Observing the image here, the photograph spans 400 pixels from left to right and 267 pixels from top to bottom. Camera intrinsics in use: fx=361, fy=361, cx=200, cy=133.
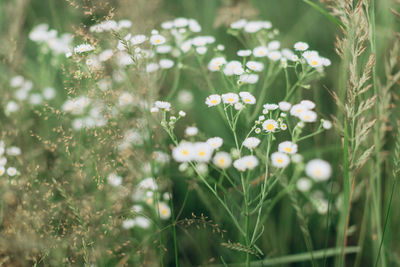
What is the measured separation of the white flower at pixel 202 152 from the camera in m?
1.04

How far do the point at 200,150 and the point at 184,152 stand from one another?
0.05 metres

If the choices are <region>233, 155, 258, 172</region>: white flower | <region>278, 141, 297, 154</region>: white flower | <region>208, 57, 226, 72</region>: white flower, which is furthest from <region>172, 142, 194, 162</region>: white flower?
<region>208, 57, 226, 72</region>: white flower

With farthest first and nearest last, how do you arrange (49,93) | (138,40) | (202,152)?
(49,93) → (138,40) → (202,152)

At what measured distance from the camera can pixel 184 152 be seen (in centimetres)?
104

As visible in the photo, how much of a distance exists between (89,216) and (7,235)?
36cm

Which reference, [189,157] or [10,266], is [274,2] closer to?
[189,157]

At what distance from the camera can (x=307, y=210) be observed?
167 centimetres

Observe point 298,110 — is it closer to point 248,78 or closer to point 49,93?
point 248,78

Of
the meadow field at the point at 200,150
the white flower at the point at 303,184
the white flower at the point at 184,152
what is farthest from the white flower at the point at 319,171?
the white flower at the point at 303,184

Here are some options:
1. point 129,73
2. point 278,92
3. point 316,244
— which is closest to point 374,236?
point 316,244

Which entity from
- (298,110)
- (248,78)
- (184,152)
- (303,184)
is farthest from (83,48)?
(303,184)

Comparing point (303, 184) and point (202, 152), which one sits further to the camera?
point (303, 184)

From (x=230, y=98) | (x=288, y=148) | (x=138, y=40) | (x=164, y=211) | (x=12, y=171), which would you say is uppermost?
(x=138, y=40)

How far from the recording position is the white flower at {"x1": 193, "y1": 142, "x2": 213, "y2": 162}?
1036 millimetres
